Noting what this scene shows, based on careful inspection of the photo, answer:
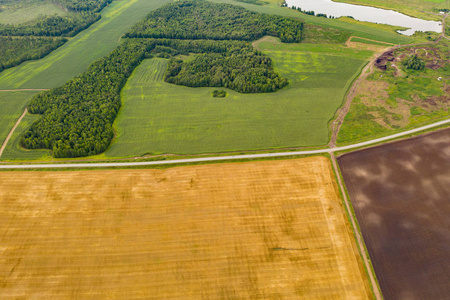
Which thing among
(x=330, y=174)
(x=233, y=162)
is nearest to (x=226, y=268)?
(x=233, y=162)

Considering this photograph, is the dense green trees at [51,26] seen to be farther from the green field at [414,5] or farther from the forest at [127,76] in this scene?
the green field at [414,5]

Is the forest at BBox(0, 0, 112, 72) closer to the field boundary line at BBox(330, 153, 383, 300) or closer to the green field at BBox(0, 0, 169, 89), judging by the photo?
the green field at BBox(0, 0, 169, 89)

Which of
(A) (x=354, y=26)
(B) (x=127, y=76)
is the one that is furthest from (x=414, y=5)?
(B) (x=127, y=76)

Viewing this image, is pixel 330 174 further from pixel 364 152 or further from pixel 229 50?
pixel 229 50

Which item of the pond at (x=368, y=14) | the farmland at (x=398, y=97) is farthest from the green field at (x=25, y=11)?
the farmland at (x=398, y=97)

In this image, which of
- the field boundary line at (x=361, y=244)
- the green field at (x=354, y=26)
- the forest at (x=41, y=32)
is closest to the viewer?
the field boundary line at (x=361, y=244)

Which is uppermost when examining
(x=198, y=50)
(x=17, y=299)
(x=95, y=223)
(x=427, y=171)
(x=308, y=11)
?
(x=308, y=11)

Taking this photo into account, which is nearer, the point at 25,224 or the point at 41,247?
the point at 41,247
